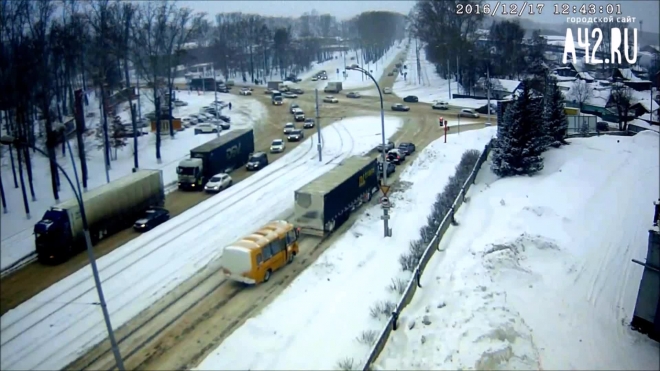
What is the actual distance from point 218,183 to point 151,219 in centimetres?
564

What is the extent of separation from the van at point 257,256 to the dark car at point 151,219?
5526mm

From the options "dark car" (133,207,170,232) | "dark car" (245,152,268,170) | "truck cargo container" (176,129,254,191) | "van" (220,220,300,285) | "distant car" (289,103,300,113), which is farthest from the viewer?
"distant car" (289,103,300,113)

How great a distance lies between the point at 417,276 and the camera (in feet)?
46.4

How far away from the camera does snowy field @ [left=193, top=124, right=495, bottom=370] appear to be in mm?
12328

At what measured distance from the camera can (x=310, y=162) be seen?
32.3 m

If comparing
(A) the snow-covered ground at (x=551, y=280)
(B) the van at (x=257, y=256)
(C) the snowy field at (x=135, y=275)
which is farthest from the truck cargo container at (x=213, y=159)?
(A) the snow-covered ground at (x=551, y=280)

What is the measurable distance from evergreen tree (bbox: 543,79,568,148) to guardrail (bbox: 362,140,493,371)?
3.35 metres

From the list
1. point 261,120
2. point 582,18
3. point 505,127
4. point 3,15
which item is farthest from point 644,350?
point 261,120

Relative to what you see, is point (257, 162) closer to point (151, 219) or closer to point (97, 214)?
point (151, 219)

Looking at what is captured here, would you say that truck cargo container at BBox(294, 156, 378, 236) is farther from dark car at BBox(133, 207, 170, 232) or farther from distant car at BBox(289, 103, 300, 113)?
distant car at BBox(289, 103, 300, 113)

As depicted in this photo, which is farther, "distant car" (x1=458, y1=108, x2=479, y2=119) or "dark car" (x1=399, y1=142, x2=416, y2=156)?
"distant car" (x1=458, y1=108, x2=479, y2=119)

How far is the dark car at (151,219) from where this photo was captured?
2195 cm

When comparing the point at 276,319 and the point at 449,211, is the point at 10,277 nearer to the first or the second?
the point at 276,319

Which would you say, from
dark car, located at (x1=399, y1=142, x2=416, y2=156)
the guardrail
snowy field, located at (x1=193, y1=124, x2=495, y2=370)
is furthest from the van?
dark car, located at (x1=399, y1=142, x2=416, y2=156)
